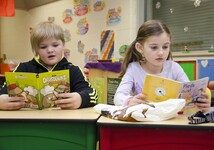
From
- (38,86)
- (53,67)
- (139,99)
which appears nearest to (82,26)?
(53,67)

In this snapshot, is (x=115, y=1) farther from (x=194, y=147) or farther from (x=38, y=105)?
(x=194, y=147)

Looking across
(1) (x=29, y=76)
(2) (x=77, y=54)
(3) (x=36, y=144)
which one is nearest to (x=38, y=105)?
(1) (x=29, y=76)

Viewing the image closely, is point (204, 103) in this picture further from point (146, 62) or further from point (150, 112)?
point (146, 62)

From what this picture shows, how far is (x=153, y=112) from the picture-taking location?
107cm

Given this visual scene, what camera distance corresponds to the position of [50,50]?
1.65 meters

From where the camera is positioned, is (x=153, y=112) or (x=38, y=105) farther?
(x=38, y=105)

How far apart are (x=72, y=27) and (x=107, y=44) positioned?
3.32ft

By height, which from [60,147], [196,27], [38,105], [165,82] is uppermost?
[196,27]

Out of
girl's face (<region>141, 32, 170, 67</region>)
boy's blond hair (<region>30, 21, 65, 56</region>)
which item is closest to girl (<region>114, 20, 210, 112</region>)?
girl's face (<region>141, 32, 170, 67</region>)

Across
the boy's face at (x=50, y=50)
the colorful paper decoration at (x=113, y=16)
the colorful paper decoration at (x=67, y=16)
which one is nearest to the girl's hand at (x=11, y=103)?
the boy's face at (x=50, y=50)

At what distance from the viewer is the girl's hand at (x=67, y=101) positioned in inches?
56.0

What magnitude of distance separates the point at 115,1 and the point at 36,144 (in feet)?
10.9

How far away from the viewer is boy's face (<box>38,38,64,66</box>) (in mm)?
1662

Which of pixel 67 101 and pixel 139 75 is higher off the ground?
pixel 139 75
